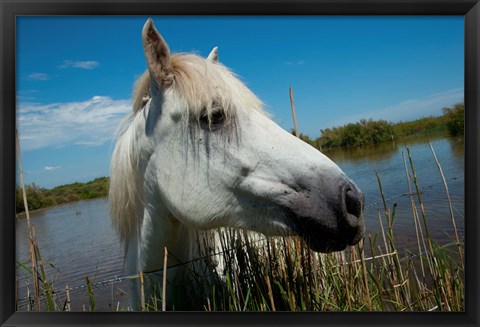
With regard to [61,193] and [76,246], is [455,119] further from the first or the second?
[76,246]

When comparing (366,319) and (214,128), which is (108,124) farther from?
(366,319)

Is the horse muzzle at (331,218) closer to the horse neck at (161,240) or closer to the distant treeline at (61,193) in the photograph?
the horse neck at (161,240)

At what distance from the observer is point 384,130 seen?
2.27 metres

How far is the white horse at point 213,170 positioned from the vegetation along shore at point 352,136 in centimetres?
51

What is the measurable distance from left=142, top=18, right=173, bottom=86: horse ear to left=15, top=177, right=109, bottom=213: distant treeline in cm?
70

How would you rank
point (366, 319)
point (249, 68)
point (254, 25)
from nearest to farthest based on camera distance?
point (366, 319), point (254, 25), point (249, 68)

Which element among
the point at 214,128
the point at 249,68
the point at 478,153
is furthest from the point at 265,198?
the point at 478,153

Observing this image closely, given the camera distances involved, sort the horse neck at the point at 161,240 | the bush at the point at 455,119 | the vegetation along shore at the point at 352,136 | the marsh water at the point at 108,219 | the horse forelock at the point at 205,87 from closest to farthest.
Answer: the horse forelock at the point at 205,87 → the horse neck at the point at 161,240 → the bush at the point at 455,119 → the vegetation along shore at the point at 352,136 → the marsh water at the point at 108,219

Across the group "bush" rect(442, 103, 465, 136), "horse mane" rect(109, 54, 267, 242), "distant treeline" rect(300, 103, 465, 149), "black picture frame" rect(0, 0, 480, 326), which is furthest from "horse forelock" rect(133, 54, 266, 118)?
"bush" rect(442, 103, 465, 136)

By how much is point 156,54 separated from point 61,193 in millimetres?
959

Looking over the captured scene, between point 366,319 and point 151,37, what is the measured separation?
1261 mm

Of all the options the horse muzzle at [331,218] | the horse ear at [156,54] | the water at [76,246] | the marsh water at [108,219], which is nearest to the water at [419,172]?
the marsh water at [108,219]

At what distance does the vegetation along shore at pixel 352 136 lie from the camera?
70.1 inches

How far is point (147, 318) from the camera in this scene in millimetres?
1563
